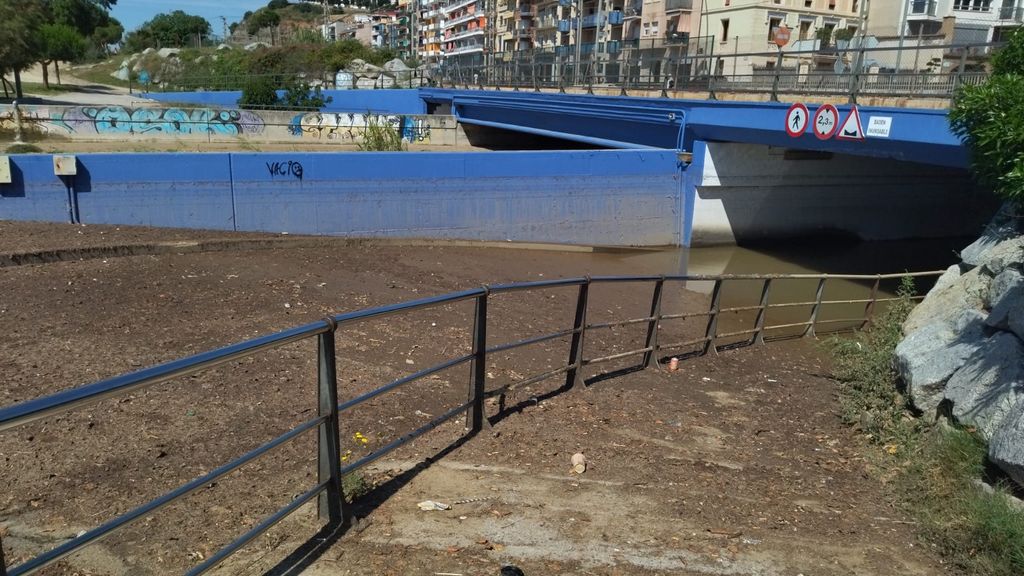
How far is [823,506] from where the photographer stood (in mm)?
4777

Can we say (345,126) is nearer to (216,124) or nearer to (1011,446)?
(216,124)

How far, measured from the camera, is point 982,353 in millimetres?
5941

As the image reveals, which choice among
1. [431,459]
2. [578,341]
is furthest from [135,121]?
[431,459]

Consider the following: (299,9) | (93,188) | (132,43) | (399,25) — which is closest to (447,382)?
(93,188)

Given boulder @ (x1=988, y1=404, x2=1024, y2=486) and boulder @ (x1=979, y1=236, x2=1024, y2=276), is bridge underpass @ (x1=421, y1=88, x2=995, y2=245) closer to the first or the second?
boulder @ (x1=979, y1=236, x2=1024, y2=276)

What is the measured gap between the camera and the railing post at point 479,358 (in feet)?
15.9

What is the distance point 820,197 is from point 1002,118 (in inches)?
817

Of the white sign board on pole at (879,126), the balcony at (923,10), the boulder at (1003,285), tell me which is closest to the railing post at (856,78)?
the white sign board on pole at (879,126)

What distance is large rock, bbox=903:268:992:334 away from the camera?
7414 millimetres

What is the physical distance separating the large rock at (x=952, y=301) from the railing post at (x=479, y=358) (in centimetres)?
483

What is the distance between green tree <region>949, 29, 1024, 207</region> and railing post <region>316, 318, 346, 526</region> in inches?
177

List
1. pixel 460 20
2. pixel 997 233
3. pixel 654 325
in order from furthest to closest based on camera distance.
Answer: pixel 460 20 < pixel 997 233 < pixel 654 325

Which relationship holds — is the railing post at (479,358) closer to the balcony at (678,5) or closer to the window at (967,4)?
the balcony at (678,5)

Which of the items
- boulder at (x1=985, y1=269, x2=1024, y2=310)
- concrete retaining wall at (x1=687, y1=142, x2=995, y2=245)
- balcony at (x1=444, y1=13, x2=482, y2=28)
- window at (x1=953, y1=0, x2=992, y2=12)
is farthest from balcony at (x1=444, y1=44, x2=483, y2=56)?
boulder at (x1=985, y1=269, x2=1024, y2=310)
